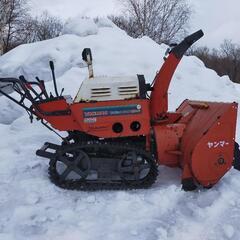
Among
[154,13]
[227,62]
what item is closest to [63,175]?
[154,13]

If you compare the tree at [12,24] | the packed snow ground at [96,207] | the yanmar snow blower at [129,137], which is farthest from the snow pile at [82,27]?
the tree at [12,24]

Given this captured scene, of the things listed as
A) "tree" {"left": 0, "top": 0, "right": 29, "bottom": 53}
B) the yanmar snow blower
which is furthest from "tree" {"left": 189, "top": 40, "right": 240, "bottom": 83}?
the yanmar snow blower

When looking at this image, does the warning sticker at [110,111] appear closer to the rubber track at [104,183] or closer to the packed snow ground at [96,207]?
the rubber track at [104,183]

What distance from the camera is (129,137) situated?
18.2 feet

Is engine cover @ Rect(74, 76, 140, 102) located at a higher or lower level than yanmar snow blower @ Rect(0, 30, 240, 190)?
higher

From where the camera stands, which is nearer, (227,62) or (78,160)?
(78,160)

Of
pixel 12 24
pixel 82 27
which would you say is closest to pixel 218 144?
pixel 82 27

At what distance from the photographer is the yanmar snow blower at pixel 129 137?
17.1ft

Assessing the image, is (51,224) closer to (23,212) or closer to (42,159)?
(23,212)

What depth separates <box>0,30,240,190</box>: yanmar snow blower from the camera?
5203 mm

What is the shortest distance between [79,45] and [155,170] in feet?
21.9

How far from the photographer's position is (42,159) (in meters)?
5.96

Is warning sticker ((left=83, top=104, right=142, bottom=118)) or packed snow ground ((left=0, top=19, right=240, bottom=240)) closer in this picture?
packed snow ground ((left=0, top=19, right=240, bottom=240))

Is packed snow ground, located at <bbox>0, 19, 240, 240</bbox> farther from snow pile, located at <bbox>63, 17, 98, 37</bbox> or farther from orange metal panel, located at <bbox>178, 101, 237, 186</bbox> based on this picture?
snow pile, located at <bbox>63, 17, 98, 37</bbox>
